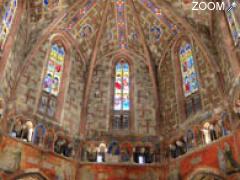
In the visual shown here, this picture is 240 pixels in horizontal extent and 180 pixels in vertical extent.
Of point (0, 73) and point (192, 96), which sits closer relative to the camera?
point (0, 73)

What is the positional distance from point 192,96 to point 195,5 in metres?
4.73

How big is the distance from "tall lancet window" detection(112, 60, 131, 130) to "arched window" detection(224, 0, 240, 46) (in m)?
6.18

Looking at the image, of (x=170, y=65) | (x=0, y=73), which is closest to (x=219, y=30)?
(x=170, y=65)

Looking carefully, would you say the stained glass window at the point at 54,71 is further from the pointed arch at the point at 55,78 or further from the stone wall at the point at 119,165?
the stone wall at the point at 119,165

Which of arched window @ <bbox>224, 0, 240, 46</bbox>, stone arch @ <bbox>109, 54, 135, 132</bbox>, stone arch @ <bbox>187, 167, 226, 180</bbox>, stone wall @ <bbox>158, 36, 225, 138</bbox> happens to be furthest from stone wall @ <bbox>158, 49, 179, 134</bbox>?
arched window @ <bbox>224, 0, 240, 46</bbox>

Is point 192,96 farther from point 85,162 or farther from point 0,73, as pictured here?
point 0,73

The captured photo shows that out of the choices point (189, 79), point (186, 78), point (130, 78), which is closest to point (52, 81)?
point (130, 78)

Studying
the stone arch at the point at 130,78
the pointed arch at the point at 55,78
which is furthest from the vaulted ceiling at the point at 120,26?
the pointed arch at the point at 55,78

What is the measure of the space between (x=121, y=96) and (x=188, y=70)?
3752 millimetres

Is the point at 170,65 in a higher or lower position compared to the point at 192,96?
higher

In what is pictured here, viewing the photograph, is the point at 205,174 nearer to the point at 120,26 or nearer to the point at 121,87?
the point at 121,87

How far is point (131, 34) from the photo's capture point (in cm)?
1881

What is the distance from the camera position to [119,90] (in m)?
17.7

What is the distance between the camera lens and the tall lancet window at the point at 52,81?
15.4 meters
